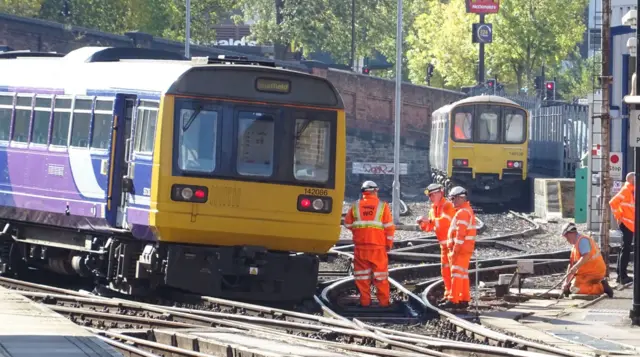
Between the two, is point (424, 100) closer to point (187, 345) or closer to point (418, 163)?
point (418, 163)

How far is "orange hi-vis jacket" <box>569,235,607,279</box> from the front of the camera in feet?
62.2

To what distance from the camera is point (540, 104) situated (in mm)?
53250

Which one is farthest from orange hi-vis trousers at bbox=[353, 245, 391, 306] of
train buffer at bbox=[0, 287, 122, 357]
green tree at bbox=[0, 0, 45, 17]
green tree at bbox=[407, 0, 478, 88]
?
green tree at bbox=[407, 0, 478, 88]

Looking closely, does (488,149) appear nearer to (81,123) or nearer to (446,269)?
(446,269)

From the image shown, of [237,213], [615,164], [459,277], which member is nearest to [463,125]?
[615,164]

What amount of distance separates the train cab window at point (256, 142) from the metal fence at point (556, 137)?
78.7 ft

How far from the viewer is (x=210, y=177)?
16.7 metres

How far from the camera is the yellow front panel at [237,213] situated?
16531 millimetres

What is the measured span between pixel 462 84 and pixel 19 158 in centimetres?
5510

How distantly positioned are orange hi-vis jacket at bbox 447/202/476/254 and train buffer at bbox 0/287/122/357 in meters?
5.61

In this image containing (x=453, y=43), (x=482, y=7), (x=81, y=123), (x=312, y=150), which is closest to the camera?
(x=312, y=150)

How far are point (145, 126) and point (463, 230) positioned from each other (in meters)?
3.78

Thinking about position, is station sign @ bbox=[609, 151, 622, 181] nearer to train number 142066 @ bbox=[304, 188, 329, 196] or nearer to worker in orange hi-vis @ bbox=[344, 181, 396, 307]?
worker in orange hi-vis @ bbox=[344, 181, 396, 307]

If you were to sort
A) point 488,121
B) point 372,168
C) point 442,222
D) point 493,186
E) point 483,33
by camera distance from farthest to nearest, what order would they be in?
point 483,33 → point 488,121 → point 493,186 → point 372,168 → point 442,222
